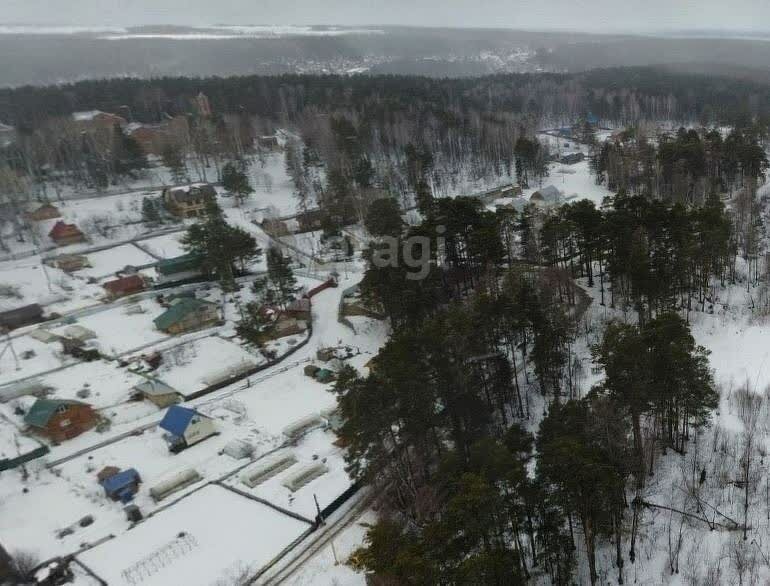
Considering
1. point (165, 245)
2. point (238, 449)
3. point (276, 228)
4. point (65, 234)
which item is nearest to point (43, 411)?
point (238, 449)

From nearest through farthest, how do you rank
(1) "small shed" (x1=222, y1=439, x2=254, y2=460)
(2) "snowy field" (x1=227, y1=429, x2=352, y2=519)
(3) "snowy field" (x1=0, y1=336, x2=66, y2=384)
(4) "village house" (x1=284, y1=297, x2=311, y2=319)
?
(2) "snowy field" (x1=227, y1=429, x2=352, y2=519) < (1) "small shed" (x1=222, y1=439, x2=254, y2=460) < (3) "snowy field" (x1=0, y1=336, x2=66, y2=384) < (4) "village house" (x1=284, y1=297, x2=311, y2=319)

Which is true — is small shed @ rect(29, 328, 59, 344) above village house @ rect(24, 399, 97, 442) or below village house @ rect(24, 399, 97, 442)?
above

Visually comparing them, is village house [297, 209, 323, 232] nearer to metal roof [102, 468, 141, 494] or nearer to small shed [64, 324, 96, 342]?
small shed [64, 324, 96, 342]

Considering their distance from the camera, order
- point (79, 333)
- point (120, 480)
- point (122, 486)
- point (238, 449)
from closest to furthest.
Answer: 1. point (122, 486)
2. point (120, 480)
3. point (238, 449)
4. point (79, 333)

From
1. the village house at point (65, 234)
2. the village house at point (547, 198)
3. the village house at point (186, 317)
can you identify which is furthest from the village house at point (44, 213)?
the village house at point (547, 198)

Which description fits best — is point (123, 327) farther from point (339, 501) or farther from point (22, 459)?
point (339, 501)

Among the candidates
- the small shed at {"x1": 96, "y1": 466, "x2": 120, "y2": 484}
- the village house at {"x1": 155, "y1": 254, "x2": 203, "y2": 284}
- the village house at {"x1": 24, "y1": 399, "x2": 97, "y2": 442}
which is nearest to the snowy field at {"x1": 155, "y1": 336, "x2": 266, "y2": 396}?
the village house at {"x1": 24, "y1": 399, "x2": 97, "y2": 442}
